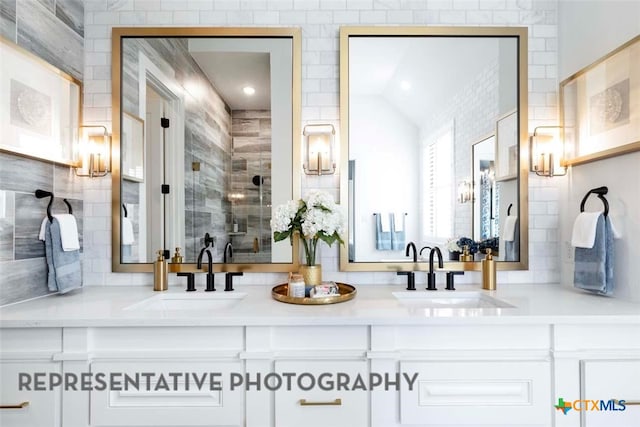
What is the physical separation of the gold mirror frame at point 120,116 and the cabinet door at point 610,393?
1349 millimetres

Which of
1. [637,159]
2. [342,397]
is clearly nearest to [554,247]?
[637,159]

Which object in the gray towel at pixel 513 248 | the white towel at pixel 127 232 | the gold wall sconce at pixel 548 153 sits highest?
the gold wall sconce at pixel 548 153

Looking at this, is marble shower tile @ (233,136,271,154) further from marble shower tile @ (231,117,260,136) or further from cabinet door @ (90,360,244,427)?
cabinet door @ (90,360,244,427)

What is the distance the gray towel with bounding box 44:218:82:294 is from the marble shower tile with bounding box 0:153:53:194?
0.62 ft

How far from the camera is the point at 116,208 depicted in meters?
1.92

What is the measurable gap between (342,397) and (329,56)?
1.69 meters

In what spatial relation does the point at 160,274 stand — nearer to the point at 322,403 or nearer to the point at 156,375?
the point at 156,375

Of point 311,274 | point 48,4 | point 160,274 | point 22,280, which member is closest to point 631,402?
point 311,274

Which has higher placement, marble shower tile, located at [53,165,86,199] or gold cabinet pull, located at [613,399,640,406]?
marble shower tile, located at [53,165,86,199]

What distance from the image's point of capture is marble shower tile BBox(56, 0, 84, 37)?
1.78m

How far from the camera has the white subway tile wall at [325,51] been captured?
1.93 meters

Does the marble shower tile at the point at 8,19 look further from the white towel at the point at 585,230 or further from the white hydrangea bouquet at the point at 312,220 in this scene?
the white towel at the point at 585,230

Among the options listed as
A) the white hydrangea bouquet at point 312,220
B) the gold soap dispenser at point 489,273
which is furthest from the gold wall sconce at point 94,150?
the gold soap dispenser at point 489,273

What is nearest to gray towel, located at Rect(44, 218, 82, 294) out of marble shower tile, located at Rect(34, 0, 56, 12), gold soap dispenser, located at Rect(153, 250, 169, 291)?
gold soap dispenser, located at Rect(153, 250, 169, 291)
